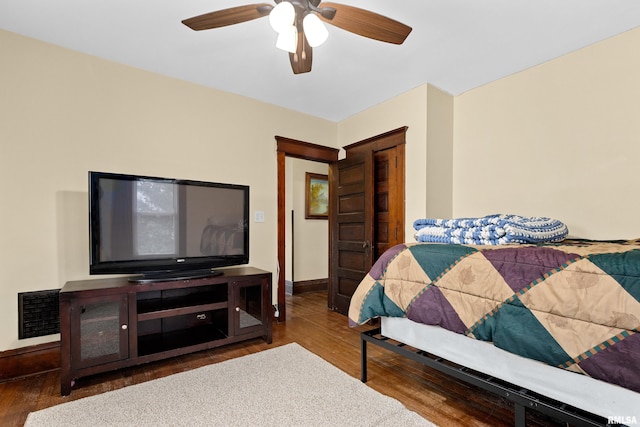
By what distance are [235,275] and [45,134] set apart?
5.96 feet

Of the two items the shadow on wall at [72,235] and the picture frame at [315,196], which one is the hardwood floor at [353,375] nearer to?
the shadow on wall at [72,235]

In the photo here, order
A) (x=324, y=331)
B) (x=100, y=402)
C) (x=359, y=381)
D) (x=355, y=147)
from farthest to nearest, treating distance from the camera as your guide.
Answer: (x=355, y=147), (x=324, y=331), (x=359, y=381), (x=100, y=402)

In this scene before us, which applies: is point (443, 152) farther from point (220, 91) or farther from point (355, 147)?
point (220, 91)

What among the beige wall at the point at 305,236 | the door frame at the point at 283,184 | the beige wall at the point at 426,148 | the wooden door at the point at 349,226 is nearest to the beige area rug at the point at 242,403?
the door frame at the point at 283,184

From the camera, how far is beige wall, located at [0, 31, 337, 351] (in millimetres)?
2180

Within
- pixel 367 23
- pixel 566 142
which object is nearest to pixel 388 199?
pixel 566 142

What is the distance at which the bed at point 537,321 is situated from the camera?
1.07 m

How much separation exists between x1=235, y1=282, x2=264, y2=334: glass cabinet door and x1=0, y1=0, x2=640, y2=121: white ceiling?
1979mm

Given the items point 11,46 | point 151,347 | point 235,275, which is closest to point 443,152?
point 235,275

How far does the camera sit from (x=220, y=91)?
3145 mm

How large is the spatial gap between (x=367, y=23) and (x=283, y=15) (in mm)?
496

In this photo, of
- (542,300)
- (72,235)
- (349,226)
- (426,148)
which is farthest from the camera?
(349,226)

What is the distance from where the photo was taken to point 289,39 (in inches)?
67.3

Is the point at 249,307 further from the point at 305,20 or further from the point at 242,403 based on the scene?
the point at 305,20
